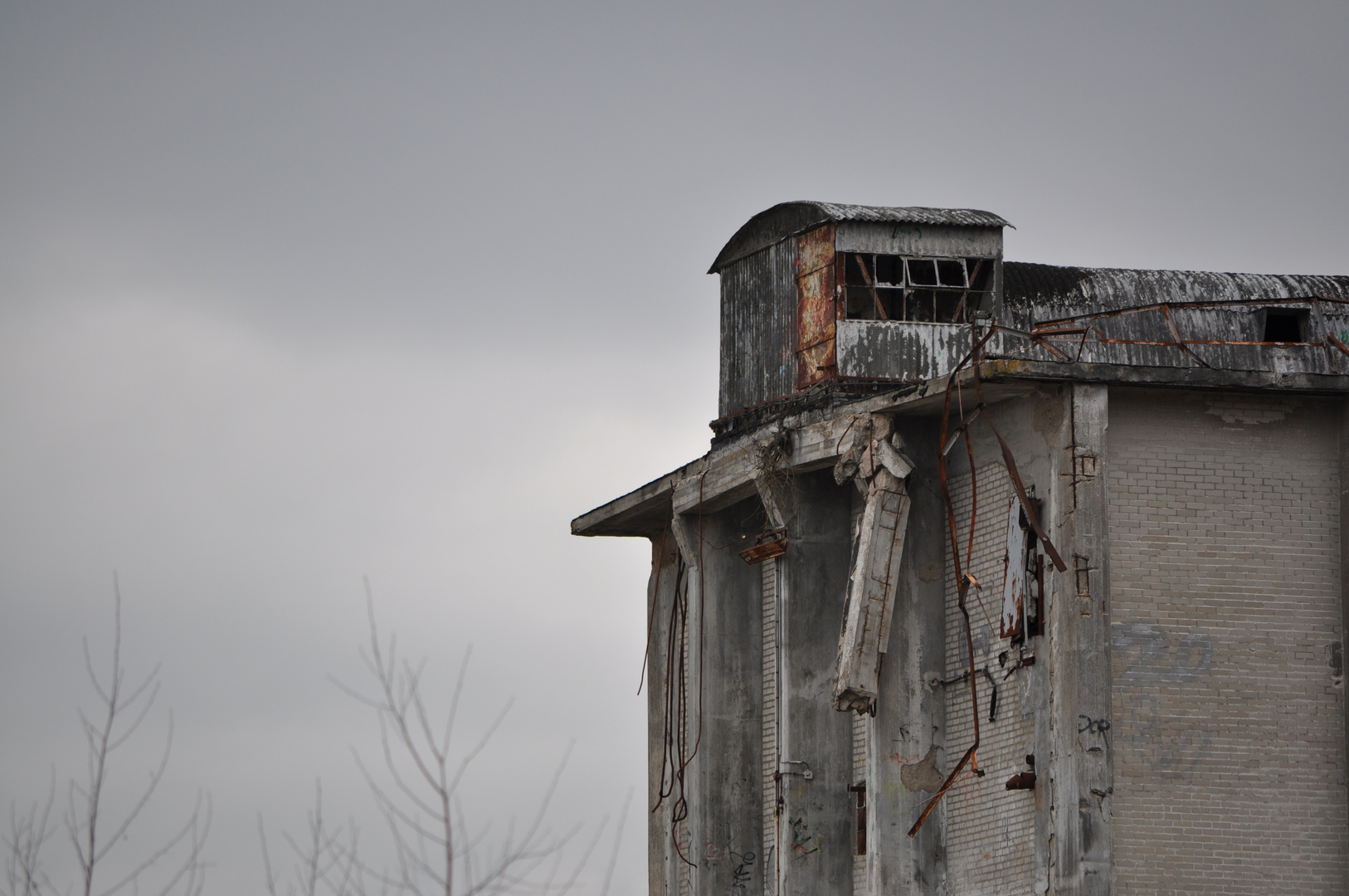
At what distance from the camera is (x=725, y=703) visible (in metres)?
22.1

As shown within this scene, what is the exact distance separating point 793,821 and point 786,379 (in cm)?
543

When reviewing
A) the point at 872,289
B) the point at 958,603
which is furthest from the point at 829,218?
the point at 958,603

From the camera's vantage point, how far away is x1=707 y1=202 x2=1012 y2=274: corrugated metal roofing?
22.2m

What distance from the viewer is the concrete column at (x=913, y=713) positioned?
Result: 59.1ft

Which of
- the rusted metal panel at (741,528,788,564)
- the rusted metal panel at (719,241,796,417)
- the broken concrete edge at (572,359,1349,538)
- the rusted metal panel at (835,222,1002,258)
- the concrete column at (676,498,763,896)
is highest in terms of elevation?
the rusted metal panel at (835,222,1002,258)

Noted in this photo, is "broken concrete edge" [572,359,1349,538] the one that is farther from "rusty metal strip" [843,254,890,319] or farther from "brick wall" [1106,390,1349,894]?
"rusty metal strip" [843,254,890,319]

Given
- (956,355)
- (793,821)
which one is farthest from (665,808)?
(956,355)

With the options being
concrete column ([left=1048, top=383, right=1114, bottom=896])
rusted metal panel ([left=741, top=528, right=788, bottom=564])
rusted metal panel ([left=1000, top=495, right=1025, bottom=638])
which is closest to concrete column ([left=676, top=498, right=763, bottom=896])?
rusted metal panel ([left=741, top=528, right=788, bottom=564])

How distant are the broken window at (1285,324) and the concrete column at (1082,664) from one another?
10467 millimetres

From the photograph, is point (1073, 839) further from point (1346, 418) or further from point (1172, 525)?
point (1346, 418)

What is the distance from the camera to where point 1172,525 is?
1655 centimetres

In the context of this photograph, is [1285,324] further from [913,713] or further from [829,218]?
[913,713]

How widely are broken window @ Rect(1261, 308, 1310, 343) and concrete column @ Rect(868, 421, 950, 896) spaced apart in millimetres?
9029

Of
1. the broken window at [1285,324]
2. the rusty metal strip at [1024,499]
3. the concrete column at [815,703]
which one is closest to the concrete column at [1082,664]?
the rusty metal strip at [1024,499]
